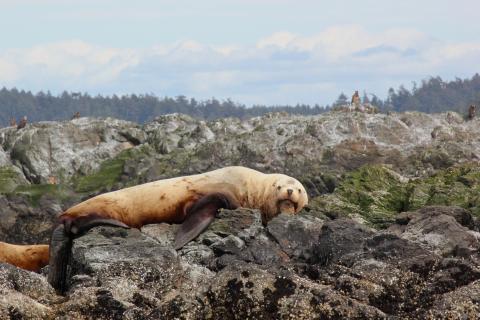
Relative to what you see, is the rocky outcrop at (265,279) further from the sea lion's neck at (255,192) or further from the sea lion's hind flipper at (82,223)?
the sea lion's neck at (255,192)

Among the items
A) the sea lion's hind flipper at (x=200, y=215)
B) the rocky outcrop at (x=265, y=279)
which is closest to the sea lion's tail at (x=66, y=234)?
the sea lion's hind flipper at (x=200, y=215)

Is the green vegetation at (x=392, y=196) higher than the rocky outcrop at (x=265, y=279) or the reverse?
the reverse

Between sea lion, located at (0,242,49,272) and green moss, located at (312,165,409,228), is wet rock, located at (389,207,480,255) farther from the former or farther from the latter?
sea lion, located at (0,242,49,272)

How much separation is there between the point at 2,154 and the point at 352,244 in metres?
33.4

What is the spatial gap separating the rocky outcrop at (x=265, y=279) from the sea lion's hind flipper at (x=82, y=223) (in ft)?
4.43

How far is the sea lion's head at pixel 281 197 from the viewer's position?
1267 centimetres

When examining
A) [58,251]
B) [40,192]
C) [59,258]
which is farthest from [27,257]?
[40,192]

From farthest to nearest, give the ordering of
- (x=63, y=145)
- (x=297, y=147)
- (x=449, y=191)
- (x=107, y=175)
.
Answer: (x=63, y=145) < (x=107, y=175) < (x=297, y=147) < (x=449, y=191)

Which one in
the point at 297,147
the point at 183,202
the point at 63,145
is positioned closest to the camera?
the point at 183,202

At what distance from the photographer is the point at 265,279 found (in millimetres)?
7910

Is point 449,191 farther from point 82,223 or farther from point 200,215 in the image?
point 82,223

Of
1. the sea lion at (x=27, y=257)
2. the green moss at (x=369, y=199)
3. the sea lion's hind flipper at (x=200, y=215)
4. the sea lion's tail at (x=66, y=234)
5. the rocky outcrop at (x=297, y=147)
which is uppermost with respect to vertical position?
the sea lion's hind flipper at (x=200, y=215)

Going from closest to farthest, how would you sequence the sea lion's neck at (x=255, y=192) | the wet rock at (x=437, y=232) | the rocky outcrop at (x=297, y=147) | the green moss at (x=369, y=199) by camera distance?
the wet rock at (x=437, y=232), the sea lion's neck at (x=255, y=192), the green moss at (x=369, y=199), the rocky outcrop at (x=297, y=147)

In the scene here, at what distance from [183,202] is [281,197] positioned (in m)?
1.31
